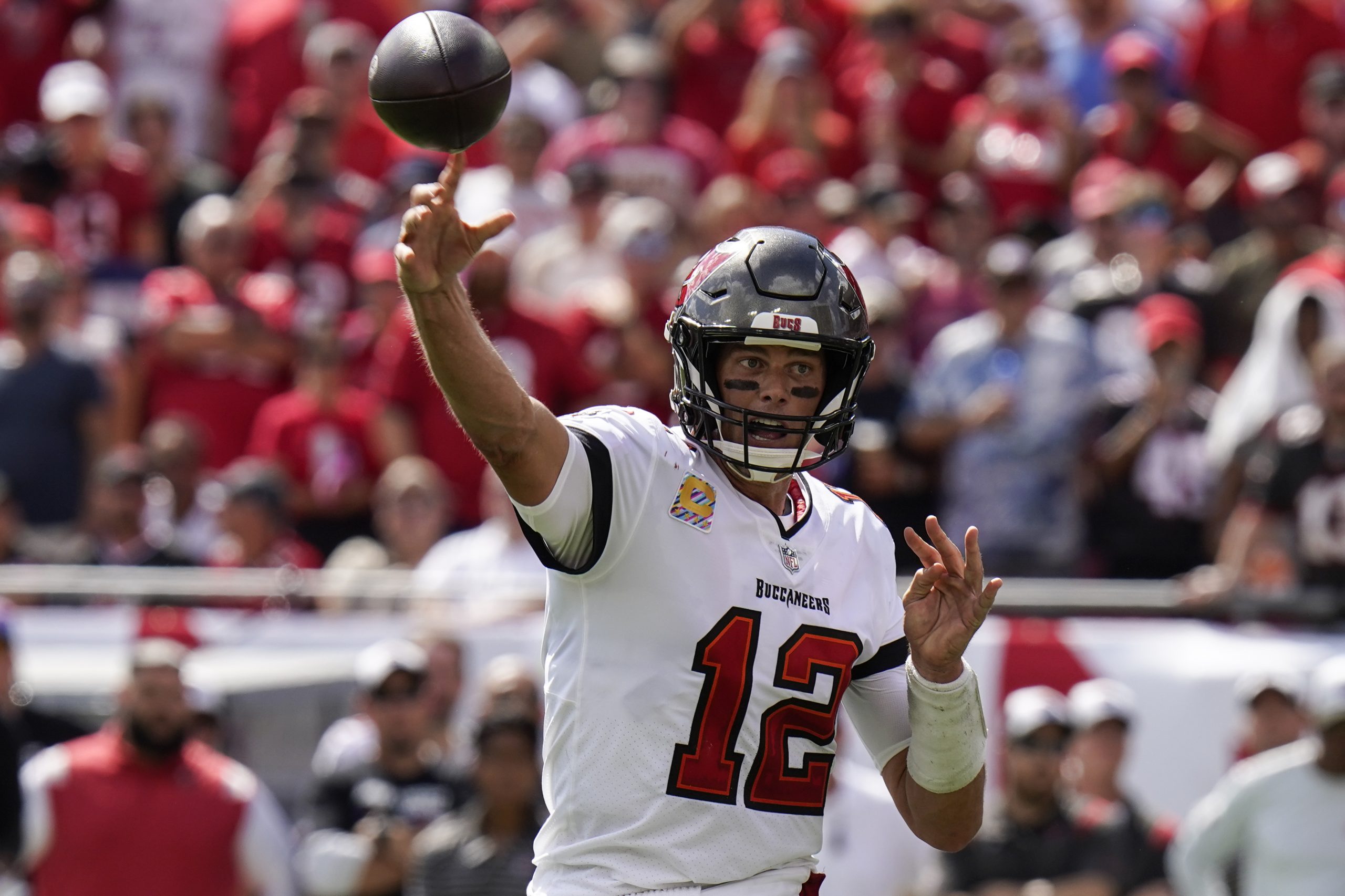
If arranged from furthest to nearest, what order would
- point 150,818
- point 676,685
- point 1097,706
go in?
point 150,818 → point 1097,706 → point 676,685

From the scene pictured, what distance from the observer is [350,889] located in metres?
7.42

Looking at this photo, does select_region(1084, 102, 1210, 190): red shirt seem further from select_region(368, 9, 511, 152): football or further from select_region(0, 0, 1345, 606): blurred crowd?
select_region(368, 9, 511, 152): football

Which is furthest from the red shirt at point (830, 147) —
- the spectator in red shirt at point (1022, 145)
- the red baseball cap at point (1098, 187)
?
the red baseball cap at point (1098, 187)

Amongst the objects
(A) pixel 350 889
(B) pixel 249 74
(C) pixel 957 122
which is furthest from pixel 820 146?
(A) pixel 350 889

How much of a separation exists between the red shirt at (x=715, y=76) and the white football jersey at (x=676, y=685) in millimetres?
8762

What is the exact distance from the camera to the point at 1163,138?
36.4 feet

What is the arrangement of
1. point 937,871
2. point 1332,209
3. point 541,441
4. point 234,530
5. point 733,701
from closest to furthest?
point 541,441
point 733,701
point 937,871
point 234,530
point 1332,209

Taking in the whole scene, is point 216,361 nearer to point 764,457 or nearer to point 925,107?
point 925,107

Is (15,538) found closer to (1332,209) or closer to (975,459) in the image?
(975,459)

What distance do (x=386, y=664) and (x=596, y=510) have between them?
4.47 m

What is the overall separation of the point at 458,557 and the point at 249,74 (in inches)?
196

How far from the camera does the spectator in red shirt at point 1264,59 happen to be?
37.4 feet

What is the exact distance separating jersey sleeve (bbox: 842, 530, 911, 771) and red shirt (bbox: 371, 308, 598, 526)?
5720 millimetres

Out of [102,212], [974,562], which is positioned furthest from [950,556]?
[102,212]
